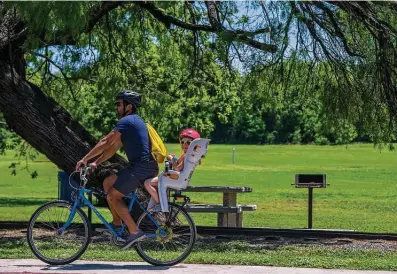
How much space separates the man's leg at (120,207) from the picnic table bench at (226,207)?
189 inches

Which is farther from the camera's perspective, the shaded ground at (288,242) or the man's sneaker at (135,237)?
the shaded ground at (288,242)

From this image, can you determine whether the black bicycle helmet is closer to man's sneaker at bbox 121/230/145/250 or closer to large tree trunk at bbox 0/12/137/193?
man's sneaker at bbox 121/230/145/250

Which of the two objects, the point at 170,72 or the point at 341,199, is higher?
the point at 170,72

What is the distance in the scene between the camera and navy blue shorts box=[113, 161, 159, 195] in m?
9.96

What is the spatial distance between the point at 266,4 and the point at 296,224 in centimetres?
815

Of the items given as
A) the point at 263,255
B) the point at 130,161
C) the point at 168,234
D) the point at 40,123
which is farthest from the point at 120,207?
the point at 40,123

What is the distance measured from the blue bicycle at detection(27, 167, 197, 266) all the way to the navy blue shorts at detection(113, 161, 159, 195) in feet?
0.73

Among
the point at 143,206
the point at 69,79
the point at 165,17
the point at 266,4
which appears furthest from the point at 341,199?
the point at 143,206

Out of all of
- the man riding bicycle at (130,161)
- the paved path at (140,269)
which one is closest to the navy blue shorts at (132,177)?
the man riding bicycle at (130,161)

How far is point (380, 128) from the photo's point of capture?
14.2 metres

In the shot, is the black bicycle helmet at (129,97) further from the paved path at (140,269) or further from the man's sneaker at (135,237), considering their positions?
the paved path at (140,269)

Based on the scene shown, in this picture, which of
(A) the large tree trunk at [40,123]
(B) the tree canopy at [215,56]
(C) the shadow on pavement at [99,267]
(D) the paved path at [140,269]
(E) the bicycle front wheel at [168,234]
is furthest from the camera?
(A) the large tree trunk at [40,123]

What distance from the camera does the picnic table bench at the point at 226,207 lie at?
1524cm

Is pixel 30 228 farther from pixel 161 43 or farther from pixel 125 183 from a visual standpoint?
pixel 161 43
